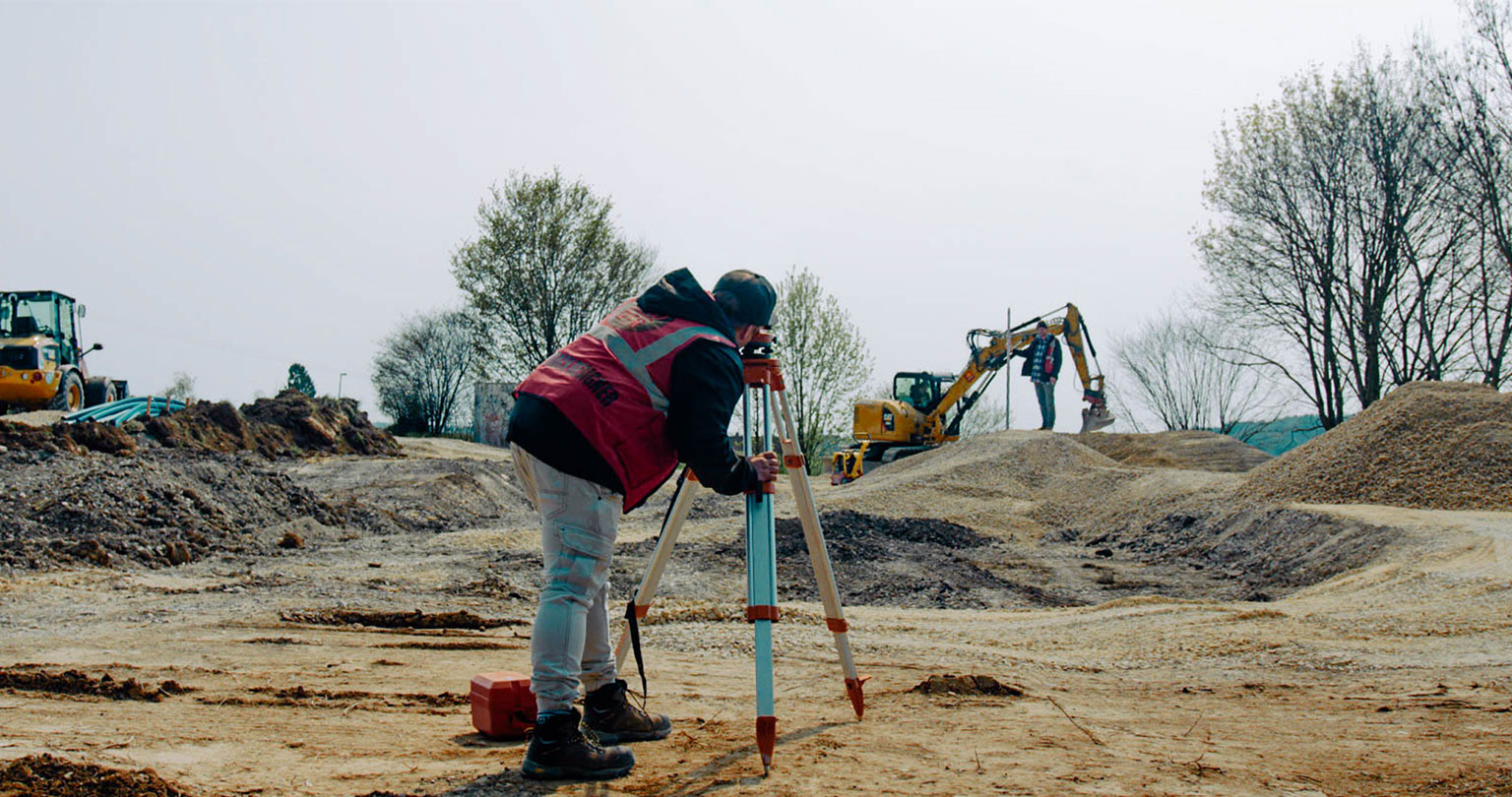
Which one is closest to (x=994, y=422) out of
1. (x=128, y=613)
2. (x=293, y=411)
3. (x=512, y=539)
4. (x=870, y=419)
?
(x=870, y=419)

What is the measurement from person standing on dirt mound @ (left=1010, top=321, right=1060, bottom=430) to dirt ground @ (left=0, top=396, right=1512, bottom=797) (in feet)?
36.2

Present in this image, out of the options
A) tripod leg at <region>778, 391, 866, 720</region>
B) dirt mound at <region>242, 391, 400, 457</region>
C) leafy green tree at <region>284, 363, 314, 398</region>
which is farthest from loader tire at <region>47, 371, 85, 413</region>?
leafy green tree at <region>284, 363, 314, 398</region>

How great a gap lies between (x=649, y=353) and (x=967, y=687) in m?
2.27

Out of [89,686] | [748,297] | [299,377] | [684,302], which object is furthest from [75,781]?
[299,377]

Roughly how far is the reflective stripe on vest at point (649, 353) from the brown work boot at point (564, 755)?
1.04 metres

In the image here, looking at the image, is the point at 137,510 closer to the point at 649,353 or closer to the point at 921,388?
the point at 649,353

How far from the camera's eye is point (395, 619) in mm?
7102

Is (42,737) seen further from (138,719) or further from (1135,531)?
(1135,531)

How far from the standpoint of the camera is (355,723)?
4102 millimetres

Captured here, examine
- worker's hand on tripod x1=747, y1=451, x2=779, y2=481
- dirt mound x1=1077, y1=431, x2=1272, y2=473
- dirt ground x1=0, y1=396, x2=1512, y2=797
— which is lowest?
dirt ground x1=0, y1=396, x2=1512, y2=797

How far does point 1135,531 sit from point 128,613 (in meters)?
12.4

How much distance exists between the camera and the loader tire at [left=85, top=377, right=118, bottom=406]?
25438mm

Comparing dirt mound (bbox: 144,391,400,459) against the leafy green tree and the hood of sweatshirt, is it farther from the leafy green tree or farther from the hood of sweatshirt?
the leafy green tree

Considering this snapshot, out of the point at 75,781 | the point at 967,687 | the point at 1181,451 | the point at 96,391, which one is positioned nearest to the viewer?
the point at 75,781
